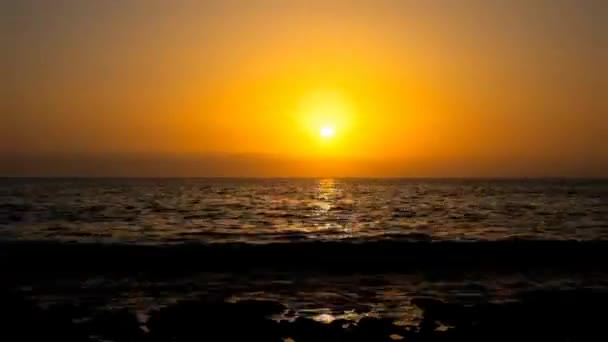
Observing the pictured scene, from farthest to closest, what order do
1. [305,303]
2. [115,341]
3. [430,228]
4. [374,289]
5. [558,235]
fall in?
[430,228]
[558,235]
[374,289]
[305,303]
[115,341]

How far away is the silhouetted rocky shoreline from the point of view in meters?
11.2

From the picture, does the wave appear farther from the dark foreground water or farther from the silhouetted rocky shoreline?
the silhouetted rocky shoreline

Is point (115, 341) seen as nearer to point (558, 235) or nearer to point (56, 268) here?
point (56, 268)

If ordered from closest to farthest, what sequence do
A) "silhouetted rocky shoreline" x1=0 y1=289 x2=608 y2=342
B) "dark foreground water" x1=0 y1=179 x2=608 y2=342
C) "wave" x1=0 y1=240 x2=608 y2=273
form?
"silhouetted rocky shoreline" x1=0 y1=289 x2=608 y2=342 < "dark foreground water" x1=0 y1=179 x2=608 y2=342 < "wave" x1=0 y1=240 x2=608 y2=273

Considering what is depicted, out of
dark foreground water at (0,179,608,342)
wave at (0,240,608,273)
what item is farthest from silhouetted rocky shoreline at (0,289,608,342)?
wave at (0,240,608,273)

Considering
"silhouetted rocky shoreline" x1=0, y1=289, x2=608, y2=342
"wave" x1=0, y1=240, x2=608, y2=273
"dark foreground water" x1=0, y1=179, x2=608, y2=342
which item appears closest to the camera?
"silhouetted rocky shoreline" x1=0, y1=289, x2=608, y2=342

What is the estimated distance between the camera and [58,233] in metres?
32.2

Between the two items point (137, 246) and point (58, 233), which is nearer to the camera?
point (137, 246)

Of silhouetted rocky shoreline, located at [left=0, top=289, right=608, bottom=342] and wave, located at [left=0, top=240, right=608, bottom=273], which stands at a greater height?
silhouetted rocky shoreline, located at [left=0, top=289, right=608, bottom=342]

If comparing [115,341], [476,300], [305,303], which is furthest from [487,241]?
[115,341]

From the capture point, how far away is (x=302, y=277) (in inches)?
799

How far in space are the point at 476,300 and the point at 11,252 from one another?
1936 cm

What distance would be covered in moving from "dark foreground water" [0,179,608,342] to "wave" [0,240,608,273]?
0.08 m

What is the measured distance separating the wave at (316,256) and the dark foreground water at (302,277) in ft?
0.27
